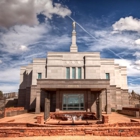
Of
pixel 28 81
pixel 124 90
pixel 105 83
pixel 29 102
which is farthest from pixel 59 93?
pixel 124 90

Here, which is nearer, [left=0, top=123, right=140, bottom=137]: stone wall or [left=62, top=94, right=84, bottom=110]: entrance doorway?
[left=0, top=123, right=140, bottom=137]: stone wall

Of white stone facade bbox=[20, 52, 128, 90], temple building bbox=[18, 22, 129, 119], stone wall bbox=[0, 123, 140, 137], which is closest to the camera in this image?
stone wall bbox=[0, 123, 140, 137]

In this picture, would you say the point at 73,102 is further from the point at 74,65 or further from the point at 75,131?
the point at 75,131

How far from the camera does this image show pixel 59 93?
97.2ft

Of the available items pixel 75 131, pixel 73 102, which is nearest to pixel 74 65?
pixel 73 102

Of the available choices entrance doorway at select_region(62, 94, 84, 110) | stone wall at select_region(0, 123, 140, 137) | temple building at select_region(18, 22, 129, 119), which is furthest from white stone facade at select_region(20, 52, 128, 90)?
stone wall at select_region(0, 123, 140, 137)

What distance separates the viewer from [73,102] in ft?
98.0

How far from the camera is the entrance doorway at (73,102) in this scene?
29564 mm

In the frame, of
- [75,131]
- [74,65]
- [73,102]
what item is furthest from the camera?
[74,65]

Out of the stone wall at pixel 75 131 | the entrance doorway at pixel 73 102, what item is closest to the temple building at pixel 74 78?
the entrance doorway at pixel 73 102

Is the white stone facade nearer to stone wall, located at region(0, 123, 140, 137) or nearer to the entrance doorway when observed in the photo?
the entrance doorway

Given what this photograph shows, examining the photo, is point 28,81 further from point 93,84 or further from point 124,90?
point 124,90

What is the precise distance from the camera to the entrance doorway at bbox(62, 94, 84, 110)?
2956 cm

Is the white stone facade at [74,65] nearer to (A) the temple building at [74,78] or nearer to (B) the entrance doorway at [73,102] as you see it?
(A) the temple building at [74,78]
